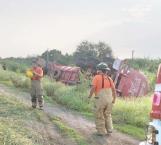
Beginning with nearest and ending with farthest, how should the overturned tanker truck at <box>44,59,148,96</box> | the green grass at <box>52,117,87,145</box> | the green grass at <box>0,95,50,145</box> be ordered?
the green grass at <box>0,95,50,145</box>
the green grass at <box>52,117,87,145</box>
the overturned tanker truck at <box>44,59,148,96</box>

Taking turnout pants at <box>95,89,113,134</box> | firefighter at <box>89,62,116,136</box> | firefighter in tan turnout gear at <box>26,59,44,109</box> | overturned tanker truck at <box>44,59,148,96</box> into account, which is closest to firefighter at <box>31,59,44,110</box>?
firefighter in tan turnout gear at <box>26,59,44,109</box>

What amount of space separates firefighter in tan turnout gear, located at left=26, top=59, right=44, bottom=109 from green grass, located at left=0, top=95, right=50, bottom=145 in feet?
1.54

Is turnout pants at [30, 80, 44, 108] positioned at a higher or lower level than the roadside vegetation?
higher

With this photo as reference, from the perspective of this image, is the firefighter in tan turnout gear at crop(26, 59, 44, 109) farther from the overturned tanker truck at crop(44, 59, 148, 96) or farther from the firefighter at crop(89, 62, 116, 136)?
the overturned tanker truck at crop(44, 59, 148, 96)

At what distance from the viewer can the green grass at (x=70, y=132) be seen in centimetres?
1337

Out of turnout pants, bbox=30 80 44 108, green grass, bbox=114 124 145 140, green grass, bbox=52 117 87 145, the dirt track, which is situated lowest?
green grass, bbox=114 124 145 140

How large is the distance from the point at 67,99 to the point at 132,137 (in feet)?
22.3

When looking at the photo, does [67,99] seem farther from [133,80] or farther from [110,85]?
[110,85]

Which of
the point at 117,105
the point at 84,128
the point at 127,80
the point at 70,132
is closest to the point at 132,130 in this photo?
the point at 84,128

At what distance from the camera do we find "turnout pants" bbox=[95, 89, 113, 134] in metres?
14.6

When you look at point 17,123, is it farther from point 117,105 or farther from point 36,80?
point 117,105

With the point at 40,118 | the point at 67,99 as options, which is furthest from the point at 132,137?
the point at 67,99

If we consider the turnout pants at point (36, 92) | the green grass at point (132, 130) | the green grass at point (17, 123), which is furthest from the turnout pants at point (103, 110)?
the turnout pants at point (36, 92)

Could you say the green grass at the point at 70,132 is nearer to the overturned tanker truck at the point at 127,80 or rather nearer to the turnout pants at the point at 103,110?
the turnout pants at the point at 103,110
